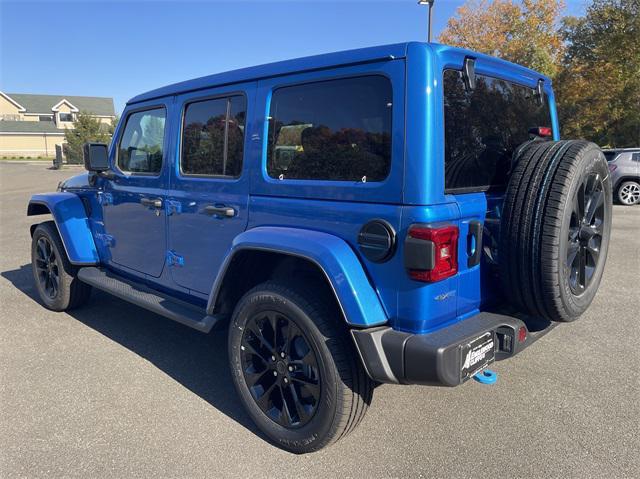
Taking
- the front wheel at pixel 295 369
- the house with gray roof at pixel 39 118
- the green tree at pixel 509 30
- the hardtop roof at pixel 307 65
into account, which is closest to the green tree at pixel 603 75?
the green tree at pixel 509 30

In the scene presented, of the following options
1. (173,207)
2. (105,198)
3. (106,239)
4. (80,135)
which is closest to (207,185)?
(173,207)

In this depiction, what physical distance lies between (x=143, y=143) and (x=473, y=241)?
106 inches

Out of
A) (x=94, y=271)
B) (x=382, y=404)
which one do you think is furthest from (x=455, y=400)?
(x=94, y=271)

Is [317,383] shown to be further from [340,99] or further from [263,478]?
[340,99]

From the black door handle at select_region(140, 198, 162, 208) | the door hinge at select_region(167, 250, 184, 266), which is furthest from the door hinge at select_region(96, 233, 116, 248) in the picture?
the door hinge at select_region(167, 250, 184, 266)

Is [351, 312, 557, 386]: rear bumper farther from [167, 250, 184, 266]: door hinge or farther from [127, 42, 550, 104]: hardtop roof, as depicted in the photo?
[167, 250, 184, 266]: door hinge

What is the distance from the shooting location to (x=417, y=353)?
7.02ft

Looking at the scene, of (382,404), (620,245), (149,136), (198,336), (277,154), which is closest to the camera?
(277,154)

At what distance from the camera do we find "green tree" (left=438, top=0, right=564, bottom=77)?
2355 cm

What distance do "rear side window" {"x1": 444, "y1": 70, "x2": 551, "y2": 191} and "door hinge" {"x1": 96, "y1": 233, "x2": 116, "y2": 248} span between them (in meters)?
3.00

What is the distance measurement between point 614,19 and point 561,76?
9.19 feet

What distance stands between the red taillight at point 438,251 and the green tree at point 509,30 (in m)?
22.9

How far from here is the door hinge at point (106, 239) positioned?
13.7ft

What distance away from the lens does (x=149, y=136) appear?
12.3 feet
